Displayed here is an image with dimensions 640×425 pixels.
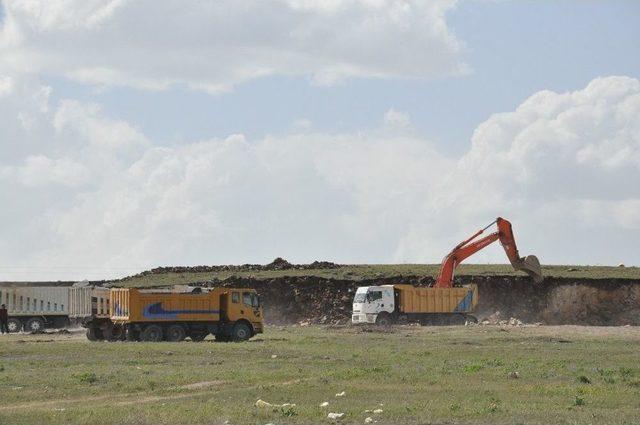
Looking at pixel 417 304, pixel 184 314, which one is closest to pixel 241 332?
pixel 184 314

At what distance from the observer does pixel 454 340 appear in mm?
51219

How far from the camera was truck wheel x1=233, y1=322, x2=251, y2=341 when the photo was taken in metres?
53.6

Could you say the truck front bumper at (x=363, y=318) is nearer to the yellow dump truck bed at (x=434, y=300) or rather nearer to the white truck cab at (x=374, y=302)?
the white truck cab at (x=374, y=302)

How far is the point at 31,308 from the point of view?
229ft

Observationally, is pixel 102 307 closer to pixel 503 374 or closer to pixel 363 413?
pixel 503 374

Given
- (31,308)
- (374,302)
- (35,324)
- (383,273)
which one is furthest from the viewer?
(383,273)

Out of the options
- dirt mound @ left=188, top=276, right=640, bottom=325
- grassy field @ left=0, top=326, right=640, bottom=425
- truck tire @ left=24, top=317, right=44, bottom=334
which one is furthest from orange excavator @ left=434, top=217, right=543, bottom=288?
truck tire @ left=24, top=317, right=44, bottom=334

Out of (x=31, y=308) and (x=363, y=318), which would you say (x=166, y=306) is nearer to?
(x=363, y=318)

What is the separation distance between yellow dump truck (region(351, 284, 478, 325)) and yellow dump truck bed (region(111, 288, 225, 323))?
15812mm

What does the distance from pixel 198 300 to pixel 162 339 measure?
2.37 m

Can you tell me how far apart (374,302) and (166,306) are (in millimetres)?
17622

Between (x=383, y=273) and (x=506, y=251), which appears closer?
(x=506, y=251)

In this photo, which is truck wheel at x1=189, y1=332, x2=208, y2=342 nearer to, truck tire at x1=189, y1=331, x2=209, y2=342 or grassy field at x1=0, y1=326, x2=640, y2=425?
truck tire at x1=189, y1=331, x2=209, y2=342

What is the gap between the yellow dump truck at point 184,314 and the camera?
52969mm
